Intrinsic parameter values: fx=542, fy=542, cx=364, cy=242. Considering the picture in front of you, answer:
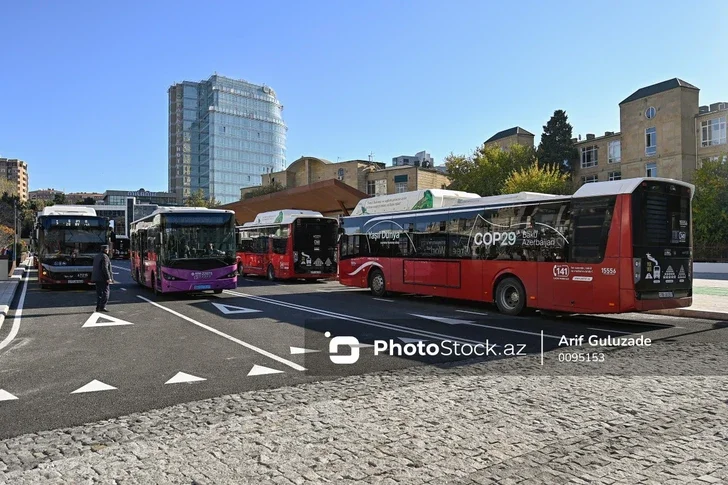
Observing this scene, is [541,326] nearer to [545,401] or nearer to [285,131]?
[545,401]

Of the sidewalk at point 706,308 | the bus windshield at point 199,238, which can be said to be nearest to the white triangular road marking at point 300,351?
the bus windshield at point 199,238

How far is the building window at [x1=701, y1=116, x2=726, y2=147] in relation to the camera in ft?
153

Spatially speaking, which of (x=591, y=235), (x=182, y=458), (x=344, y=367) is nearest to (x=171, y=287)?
(x=344, y=367)

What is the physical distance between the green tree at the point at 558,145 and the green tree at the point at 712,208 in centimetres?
1768

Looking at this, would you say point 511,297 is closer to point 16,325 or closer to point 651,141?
point 16,325

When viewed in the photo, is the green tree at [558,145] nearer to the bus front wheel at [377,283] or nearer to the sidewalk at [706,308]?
the sidewalk at [706,308]

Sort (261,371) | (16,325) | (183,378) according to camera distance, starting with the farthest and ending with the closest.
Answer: (16,325), (261,371), (183,378)

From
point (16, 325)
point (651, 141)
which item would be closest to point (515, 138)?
point (651, 141)

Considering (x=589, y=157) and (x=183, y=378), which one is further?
(x=589, y=157)

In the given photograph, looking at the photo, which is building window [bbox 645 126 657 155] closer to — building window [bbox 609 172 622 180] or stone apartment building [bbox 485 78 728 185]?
stone apartment building [bbox 485 78 728 185]

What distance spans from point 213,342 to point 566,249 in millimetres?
8040

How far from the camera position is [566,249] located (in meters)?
12.5

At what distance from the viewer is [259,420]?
5.31 meters

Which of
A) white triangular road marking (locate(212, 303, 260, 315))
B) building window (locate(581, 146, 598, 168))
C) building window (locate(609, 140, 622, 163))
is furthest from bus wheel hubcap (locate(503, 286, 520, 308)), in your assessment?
building window (locate(581, 146, 598, 168))
